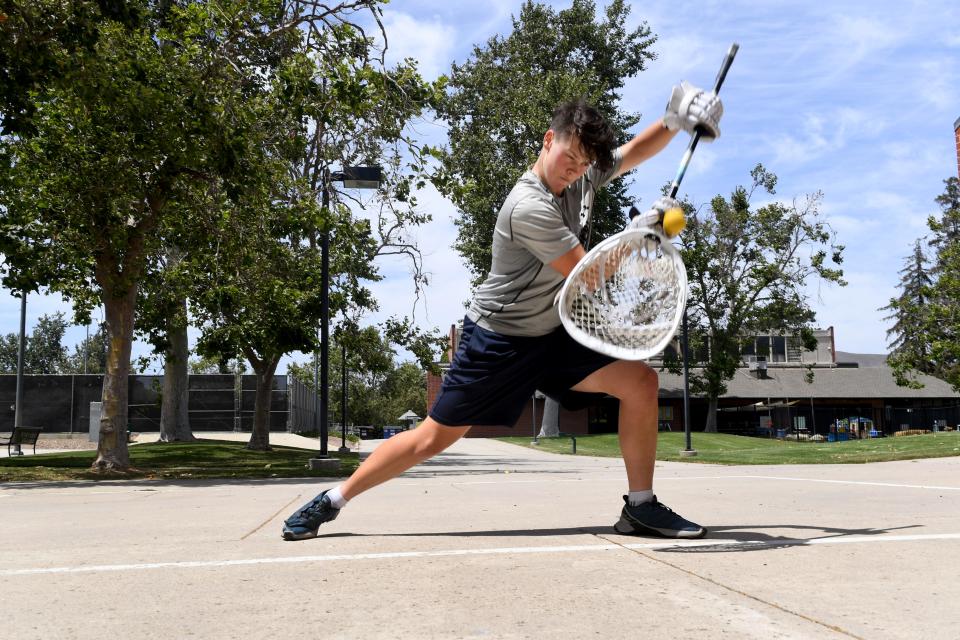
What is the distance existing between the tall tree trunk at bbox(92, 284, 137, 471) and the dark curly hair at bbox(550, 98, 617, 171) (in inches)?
471

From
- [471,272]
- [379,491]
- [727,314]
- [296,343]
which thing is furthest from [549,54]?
[379,491]

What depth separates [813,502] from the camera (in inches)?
242

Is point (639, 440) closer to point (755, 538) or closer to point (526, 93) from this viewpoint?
point (755, 538)

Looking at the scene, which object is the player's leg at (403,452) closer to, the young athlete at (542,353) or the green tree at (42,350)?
the young athlete at (542,353)

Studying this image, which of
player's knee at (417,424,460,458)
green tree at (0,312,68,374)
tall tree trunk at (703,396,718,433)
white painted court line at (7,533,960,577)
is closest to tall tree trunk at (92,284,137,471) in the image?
player's knee at (417,424,460,458)

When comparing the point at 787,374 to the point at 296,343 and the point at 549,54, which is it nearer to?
the point at 549,54

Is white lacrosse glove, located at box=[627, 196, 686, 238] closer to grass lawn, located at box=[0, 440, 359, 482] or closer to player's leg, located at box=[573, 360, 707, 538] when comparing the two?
player's leg, located at box=[573, 360, 707, 538]

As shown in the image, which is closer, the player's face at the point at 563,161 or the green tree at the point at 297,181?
the player's face at the point at 563,161

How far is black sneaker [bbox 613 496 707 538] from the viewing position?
429cm

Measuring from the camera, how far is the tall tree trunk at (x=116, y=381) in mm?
14516

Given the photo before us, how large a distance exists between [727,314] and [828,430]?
15671 millimetres

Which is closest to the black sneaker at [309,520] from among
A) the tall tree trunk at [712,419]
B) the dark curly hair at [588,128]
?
the dark curly hair at [588,128]

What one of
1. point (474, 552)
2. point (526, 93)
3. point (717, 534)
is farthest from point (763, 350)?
point (474, 552)

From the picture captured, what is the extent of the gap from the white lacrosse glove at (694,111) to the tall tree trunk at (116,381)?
1230cm
